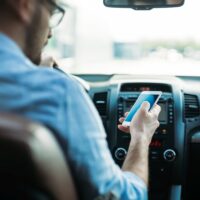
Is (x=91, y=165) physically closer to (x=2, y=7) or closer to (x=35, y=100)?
(x=35, y=100)

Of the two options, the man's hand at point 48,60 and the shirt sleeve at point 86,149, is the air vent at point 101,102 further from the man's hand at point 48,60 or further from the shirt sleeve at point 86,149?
the shirt sleeve at point 86,149

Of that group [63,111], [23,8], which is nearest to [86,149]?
[63,111]

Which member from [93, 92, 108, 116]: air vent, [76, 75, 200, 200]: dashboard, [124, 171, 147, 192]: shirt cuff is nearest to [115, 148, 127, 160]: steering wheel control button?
[76, 75, 200, 200]: dashboard

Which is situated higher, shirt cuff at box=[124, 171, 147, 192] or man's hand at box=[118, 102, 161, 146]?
man's hand at box=[118, 102, 161, 146]

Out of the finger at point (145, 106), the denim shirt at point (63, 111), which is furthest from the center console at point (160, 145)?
the denim shirt at point (63, 111)

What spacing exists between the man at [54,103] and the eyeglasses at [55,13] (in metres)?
0.08

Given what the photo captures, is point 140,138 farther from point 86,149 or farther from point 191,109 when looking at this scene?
point 191,109

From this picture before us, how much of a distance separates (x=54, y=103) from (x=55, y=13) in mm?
452

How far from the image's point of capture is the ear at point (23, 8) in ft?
5.37

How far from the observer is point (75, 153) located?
5.04 ft

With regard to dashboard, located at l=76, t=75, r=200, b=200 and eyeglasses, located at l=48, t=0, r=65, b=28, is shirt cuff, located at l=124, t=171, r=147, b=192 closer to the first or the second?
eyeglasses, located at l=48, t=0, r=65, b=28

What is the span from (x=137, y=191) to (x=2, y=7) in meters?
0.68

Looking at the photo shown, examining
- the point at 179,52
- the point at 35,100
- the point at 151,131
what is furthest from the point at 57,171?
the point at 179,52

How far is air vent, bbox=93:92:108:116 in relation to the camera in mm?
3436
